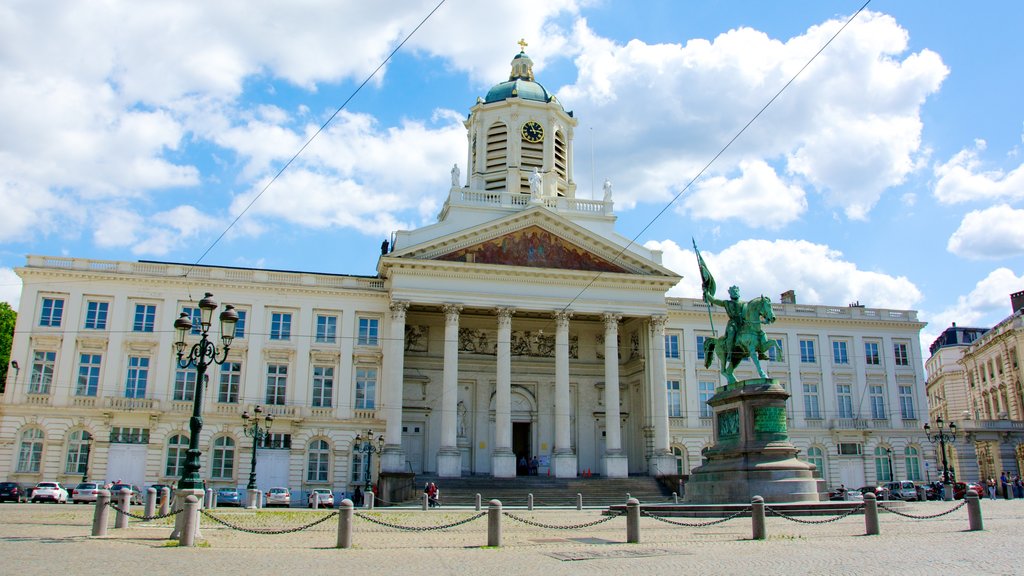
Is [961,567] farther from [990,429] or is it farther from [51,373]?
[990,429]

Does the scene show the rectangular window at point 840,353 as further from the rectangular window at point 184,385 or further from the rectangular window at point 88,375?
the rectangular window at point 88,375

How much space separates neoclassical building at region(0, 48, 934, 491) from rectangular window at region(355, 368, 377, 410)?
0.27 ft

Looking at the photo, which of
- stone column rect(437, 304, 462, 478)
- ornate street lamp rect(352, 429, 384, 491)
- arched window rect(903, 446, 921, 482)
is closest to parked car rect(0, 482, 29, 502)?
ornate street lamp rect(352, 429, 384, 491)

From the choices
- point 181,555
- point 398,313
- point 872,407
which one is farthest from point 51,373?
point 872,407

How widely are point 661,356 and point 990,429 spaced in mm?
26452

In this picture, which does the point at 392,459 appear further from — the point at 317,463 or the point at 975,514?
the point at 975,514

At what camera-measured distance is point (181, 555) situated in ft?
47.7

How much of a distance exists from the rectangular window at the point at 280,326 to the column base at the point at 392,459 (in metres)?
9.17

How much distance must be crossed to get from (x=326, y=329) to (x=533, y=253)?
1271 centimetres

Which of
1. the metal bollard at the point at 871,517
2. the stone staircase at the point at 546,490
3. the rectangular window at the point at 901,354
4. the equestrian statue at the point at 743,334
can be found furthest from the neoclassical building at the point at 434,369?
the metal bollard at the point at 871,517

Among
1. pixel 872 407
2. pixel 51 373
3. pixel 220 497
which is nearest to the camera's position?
pixel 220 497

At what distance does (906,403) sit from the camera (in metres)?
55.7

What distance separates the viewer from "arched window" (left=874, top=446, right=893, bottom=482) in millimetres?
53875

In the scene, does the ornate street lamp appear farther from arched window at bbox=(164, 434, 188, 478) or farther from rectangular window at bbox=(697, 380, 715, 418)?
Result: rectangular window at bbox=(697, 380, 715, 418)
